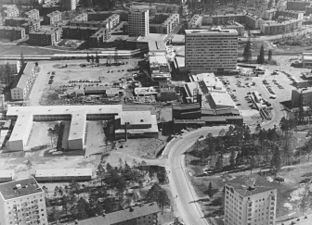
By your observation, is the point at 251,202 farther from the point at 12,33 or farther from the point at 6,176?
the point at 12,33

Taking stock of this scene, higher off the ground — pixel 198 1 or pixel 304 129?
pixel 198 1

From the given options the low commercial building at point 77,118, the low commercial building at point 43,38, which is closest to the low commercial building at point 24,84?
the low commercial building at point 77,118

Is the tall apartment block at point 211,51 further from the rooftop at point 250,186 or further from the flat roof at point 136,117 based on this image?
the rooftop at point 250,186

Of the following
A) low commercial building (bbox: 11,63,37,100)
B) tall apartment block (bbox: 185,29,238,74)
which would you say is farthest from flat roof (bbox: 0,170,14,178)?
tall apartment block (bbox: 185,29,238,74)

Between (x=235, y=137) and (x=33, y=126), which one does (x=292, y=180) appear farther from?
(x=33, y=126)

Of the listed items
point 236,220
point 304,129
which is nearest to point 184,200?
point 236,220

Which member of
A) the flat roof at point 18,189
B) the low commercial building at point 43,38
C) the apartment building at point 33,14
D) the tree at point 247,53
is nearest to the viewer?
the flat roof at point 18,189
